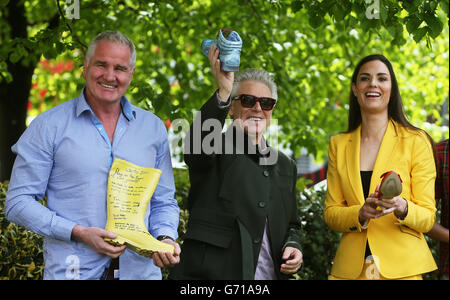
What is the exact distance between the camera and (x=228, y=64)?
8.85 ft

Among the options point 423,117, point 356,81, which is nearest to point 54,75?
point 423,117

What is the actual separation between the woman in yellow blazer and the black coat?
44 cm

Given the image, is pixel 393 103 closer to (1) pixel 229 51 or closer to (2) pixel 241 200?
(2) pixel 241 200

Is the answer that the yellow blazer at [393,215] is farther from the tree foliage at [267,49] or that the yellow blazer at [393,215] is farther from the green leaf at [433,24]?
the tree foliage at [267,49]

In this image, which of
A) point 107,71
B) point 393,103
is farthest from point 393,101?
point 107,71

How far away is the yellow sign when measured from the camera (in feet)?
8.46

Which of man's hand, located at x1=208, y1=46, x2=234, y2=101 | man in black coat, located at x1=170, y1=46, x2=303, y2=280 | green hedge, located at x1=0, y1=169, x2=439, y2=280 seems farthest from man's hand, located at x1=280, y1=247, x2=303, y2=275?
green hedge, located at x1=0, y1=169, x2=439, y2=280

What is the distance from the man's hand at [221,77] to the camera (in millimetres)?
2734

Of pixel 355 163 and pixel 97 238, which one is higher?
pixel 355 163

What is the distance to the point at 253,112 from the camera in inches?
124

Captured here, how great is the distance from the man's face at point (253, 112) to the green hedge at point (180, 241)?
1.47m
